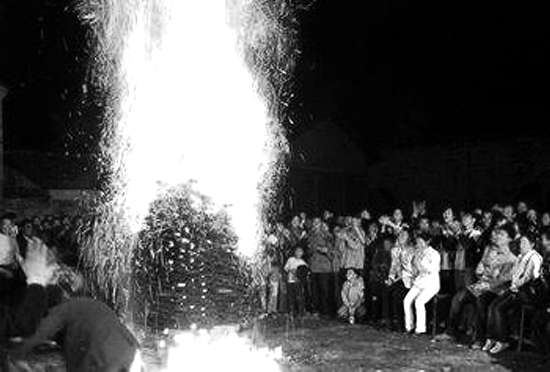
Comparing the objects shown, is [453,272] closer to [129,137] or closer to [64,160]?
[129,137]

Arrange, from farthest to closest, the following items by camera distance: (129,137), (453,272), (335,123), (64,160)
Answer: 1. (64,160)
2. (335,123)
3. (129,137)
4. (453,272)

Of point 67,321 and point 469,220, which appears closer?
point 67,321

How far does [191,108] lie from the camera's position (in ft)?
42.2

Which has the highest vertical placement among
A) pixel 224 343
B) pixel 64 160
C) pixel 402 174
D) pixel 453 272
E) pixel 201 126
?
pixel 64 160

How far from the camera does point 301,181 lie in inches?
1282

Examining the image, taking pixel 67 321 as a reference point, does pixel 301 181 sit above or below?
above

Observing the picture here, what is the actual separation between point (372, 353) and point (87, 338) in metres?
6.68

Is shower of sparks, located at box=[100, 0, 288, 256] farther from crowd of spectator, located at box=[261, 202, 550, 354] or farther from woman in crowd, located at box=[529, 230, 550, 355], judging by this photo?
woman in crowd, located at box=[529, 230, 550, 355]

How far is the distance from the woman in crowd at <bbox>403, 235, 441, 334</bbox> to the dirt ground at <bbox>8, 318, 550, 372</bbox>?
35 centimetres

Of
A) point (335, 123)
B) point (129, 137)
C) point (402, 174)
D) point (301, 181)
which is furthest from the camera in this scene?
point (335, 123)

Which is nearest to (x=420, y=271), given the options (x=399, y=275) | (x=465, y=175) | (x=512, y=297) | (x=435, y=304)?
(x=435, y=304)

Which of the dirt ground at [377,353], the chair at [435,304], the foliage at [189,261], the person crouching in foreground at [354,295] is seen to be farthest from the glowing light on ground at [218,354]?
the person crouching in foreground at [354,295]

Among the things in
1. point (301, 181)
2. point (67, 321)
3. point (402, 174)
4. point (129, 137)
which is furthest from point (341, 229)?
point (301, 181)

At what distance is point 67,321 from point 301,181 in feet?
85.7
